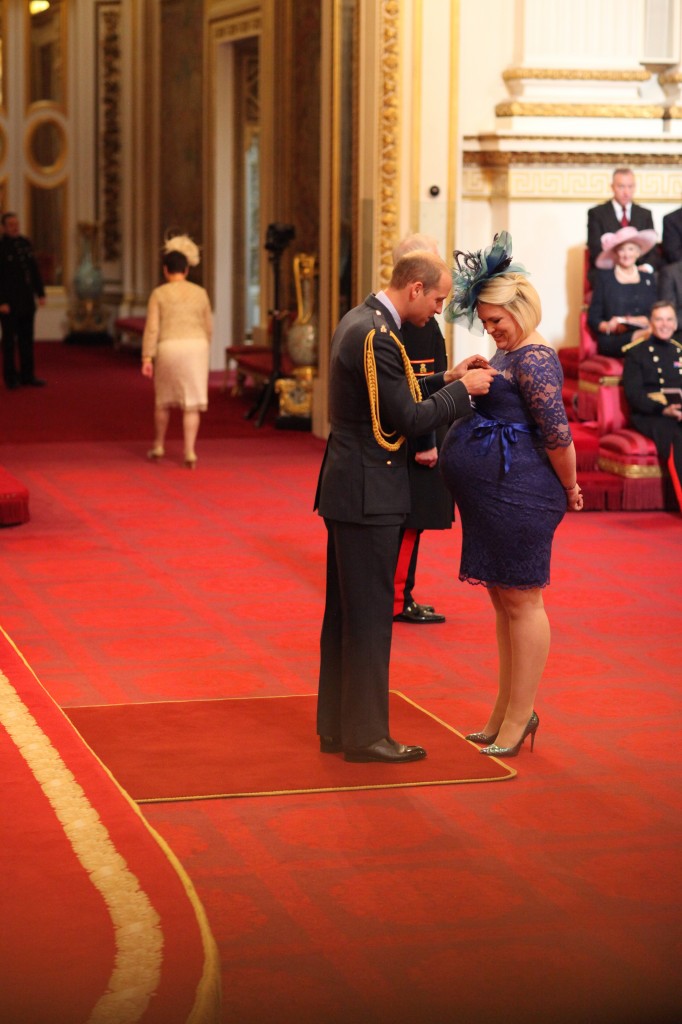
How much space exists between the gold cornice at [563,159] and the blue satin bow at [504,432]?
7.12 m

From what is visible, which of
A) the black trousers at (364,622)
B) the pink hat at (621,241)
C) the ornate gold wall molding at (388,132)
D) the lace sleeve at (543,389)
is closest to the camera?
the lace sleeve at (543,389)

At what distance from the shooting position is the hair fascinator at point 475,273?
15.2ft

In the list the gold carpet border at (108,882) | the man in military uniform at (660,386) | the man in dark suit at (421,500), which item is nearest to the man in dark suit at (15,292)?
the man in military uniform at (660,386)

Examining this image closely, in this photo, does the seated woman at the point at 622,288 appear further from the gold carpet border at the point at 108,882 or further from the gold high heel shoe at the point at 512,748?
the gold carpet border at the point at 108,882

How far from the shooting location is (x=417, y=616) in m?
6.74

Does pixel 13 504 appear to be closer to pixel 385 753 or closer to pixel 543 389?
pixel 385 753

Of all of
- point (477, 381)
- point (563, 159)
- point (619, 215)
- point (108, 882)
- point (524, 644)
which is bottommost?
point (108, 882)

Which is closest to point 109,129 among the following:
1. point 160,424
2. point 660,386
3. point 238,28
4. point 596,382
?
point 238,28

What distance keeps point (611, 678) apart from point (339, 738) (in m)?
1.37

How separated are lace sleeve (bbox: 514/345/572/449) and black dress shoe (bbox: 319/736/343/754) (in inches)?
44.9

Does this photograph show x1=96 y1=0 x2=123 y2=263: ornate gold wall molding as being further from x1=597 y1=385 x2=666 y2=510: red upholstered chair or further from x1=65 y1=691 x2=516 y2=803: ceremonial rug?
x1=65 y1=691 x2=516 y2=803: ceremonial rug

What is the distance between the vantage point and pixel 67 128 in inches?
860

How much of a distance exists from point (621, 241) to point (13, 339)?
23.5ft

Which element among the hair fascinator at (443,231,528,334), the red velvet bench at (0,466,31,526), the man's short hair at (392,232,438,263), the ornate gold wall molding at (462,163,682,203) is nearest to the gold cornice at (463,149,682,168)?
the ornate gold wall molding at (462,163,682,203)
